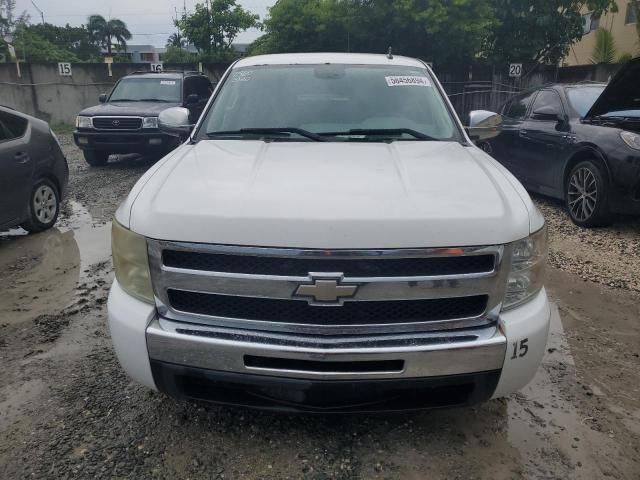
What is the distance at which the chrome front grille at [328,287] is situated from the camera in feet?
7.14

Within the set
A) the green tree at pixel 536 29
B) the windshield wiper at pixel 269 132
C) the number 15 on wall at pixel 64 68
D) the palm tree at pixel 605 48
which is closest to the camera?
the windshield wiper at pixel 269 132

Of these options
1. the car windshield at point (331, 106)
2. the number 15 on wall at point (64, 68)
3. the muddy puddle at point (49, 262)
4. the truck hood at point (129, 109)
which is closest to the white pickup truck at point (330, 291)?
the car windshield at point (331, 106)

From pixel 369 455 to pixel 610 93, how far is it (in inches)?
209

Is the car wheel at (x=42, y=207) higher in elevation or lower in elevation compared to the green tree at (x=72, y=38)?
lower

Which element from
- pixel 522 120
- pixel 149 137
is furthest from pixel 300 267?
pixel 149 137

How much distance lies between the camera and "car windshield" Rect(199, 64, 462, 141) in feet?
11.4

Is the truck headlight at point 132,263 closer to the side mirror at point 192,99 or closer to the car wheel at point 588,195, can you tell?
the car wheel at point 588,195

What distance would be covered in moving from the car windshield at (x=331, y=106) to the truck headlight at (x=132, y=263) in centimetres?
128

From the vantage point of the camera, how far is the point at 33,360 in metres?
3.48

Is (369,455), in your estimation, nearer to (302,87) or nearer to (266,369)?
(266,369)

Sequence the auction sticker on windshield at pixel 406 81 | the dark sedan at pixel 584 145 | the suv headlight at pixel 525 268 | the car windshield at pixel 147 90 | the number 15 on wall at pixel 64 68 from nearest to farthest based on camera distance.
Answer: the suv headlight at pixel 525 268, the auction sticker on windshield at pixel 406 81, the dark sedan at pixel 584 145, the car windshield at pixel 147 90, the number 15 on wall at pixel 64 68

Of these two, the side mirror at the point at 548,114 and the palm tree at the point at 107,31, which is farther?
the palm tree at the point at 107,31

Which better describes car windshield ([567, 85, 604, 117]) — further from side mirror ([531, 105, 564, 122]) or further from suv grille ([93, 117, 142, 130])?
suv grille ([93, 117, 142, 130])

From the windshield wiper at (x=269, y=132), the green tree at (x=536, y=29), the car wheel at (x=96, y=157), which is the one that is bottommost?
the car wheel at (x=96, y=157)
